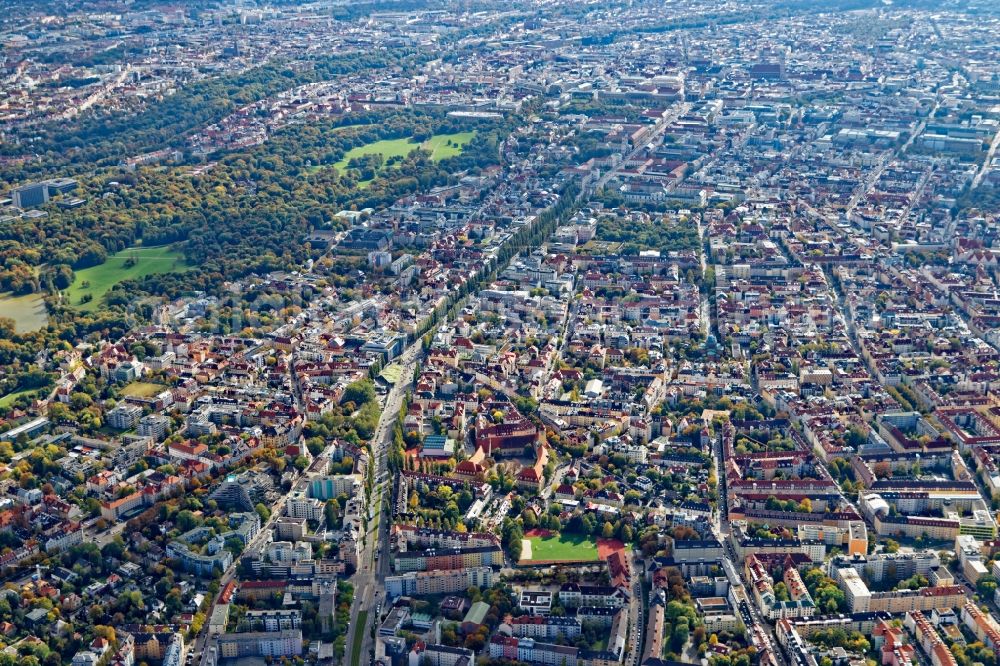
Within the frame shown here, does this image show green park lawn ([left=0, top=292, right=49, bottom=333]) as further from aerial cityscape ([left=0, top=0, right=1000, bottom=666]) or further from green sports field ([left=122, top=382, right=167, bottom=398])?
green sports field ([left=122, top=382, right=167, bottom=398])

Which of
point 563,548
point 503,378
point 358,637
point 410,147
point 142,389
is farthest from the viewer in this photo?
point 410,147

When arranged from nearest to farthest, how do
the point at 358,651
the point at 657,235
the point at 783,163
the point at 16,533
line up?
the point at 358,651 < the point at 16,533 < the point at 657,235 < the point at 783,163

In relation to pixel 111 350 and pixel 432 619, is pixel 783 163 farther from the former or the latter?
pixel 432 619

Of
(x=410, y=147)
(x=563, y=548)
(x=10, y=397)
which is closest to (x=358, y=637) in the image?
(x=563, y=548)

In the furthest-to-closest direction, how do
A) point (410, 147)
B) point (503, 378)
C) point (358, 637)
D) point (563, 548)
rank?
point (410, 147) → point (503, 378) → point (563, 548) → point (358, 637)

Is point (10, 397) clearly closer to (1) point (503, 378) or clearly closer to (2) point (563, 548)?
(1) point (503, 378)

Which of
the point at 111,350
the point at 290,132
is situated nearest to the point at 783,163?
the point at 290,132

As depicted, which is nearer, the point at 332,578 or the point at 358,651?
the point at 358,651
